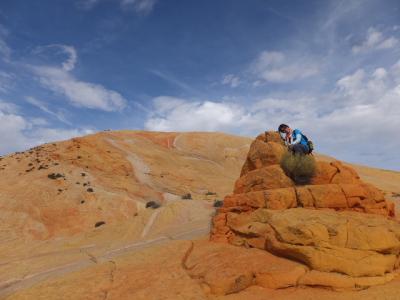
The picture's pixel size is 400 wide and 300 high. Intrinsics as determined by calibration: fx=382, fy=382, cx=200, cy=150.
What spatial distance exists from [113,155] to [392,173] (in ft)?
144

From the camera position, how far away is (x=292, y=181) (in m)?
15.8

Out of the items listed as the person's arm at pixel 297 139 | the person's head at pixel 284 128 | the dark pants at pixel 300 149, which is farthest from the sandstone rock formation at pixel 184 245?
the person's arm at pixel 297 139

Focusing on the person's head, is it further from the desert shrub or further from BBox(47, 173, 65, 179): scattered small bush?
BBox(47, 173, 65, 179): scattered small bush

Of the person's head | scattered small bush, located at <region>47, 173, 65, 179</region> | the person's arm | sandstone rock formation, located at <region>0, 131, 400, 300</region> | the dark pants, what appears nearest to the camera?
sandstone rock formation, located at <region>0, 131, 400, 300</region>

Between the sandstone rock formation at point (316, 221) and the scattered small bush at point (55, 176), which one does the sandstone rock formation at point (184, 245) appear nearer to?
the sandstone rock formation at point (316, 221)

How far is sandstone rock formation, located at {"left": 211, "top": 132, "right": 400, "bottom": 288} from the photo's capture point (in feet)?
35.6

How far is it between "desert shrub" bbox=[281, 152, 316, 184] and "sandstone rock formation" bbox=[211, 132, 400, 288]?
288 mm

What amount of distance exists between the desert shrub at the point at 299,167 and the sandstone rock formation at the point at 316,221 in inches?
11.3

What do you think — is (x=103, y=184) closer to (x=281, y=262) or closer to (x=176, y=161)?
(x=176, y=161)

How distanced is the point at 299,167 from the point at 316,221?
389 cm

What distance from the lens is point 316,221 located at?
12.0 m

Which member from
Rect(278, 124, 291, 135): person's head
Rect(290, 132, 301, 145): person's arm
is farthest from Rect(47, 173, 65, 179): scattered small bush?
Rect(290, 132, 301, 145): person's arm

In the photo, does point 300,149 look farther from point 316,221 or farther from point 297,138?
point 316,221

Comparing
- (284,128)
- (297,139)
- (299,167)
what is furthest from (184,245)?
(284,128)
